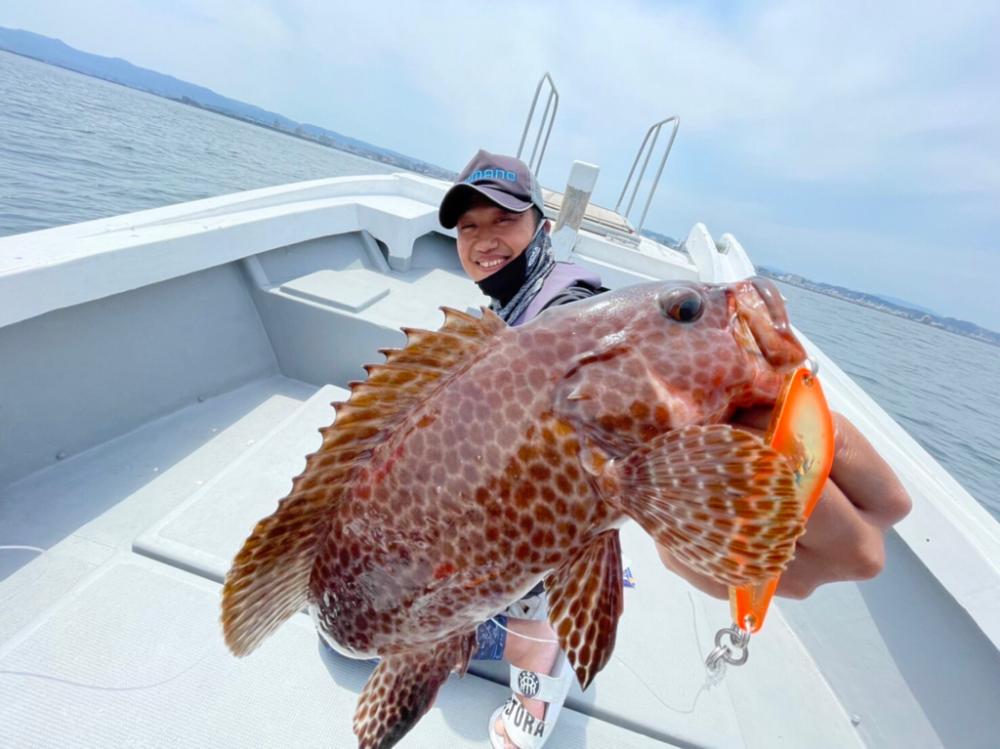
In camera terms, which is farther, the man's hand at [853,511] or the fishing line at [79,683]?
the fishing line at [79,683]

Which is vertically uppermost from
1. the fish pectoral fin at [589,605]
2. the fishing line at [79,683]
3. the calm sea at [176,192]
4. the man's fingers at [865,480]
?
the man's fingers at [865,480]

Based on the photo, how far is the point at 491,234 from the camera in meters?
3.43

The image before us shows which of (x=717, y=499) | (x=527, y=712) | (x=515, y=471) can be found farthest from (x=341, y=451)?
(x=527, y=712)

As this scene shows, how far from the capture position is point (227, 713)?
101 inches

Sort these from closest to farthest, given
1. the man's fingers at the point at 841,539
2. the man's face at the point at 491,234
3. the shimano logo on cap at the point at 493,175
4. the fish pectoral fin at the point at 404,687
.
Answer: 1. the man's fingers at the point at 841,539
2. the fish pectoral fin at the point at 404,687
3. the shimano logo on cap at the point at 493,175
4. the man's face at the point at 491,234

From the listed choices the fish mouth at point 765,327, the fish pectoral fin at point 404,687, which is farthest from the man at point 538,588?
the fish pectoral fin at point 404,687

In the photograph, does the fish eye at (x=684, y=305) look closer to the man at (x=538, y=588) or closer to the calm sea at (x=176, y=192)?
the man at (x=538, y=588)

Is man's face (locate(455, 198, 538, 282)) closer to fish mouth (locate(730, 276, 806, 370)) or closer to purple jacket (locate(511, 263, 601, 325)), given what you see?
purple jacket (locate(511, 263, 601, 325))

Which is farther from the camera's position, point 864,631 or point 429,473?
point 864,631

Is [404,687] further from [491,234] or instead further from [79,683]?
[491,234]

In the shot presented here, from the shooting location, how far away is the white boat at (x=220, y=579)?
2.62 metres

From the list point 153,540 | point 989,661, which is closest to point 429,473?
point 153,540

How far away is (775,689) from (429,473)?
11.2ft

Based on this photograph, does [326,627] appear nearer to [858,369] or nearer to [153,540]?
[153,540]
